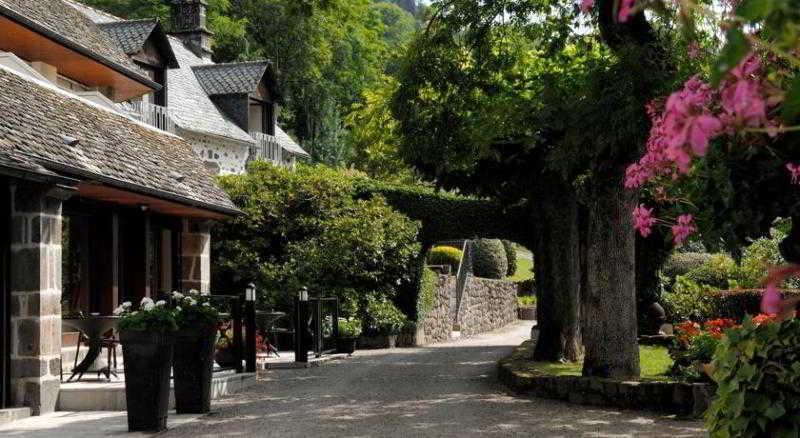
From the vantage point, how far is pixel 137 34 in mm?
23406

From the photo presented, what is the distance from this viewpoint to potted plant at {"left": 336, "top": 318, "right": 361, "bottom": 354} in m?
21.3

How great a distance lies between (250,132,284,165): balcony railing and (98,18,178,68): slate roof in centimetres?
932

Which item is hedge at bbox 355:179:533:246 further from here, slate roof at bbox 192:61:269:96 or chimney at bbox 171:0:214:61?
chimney at bbox 171:0:214:61

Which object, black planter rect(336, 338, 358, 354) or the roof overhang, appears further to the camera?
black planter rect(336, 338, 358, 354)

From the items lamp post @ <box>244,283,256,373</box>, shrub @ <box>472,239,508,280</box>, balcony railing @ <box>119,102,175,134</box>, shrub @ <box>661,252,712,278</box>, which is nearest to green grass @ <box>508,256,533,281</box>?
shrub @ <box>472,239,508,280</box>

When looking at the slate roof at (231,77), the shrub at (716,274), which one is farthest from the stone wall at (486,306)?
the slate roof at (231,77)

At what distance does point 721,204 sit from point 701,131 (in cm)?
379

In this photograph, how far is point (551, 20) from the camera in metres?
14.5

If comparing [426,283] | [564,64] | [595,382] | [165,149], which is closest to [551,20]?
[564,64]

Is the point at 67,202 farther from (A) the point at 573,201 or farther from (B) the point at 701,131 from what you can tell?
(B) the point at 701,131

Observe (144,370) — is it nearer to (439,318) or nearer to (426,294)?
(426,294)

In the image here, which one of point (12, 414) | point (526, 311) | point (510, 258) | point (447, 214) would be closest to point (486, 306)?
point (526, 311)

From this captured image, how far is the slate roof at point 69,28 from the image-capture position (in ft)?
45.4

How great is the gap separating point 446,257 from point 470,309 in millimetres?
3970
